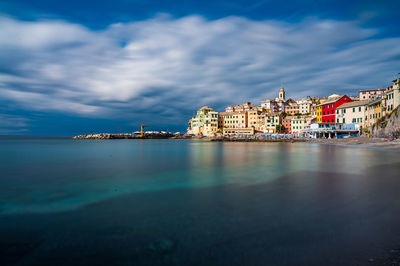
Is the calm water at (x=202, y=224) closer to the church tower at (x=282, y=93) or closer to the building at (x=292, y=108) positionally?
the building at (x=292, y=108)

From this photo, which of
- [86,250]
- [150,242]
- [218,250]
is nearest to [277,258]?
[218,250]

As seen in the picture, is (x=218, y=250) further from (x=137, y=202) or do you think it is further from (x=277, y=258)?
(x=137, y=202)

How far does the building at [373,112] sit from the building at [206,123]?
56135 mm

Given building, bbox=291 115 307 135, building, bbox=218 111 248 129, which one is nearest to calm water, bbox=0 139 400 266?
building, bbox=291 115 307 135

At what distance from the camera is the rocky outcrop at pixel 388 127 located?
127 feet

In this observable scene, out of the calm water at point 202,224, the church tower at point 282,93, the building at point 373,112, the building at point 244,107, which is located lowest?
the calm water at point 202,224

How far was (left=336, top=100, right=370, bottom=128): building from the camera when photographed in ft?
177

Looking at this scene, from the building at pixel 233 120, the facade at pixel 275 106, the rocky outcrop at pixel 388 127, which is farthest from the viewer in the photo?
the facade at pixel 275 106

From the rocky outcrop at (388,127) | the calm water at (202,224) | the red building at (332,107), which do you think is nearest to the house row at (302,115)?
the red building at (332,107)

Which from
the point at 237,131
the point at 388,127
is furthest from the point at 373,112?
the point at 237,131

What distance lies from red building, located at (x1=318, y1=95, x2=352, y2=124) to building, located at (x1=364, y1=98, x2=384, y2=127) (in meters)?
9.92

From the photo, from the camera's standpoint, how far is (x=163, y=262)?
434 centimetres

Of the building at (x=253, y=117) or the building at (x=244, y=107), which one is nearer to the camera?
the building at (x=253, y=117)

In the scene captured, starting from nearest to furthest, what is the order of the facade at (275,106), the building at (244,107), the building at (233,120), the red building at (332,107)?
the red building at (332,107)
the building at (233,120)
the facade at (275,106)
the building at (244,107)
